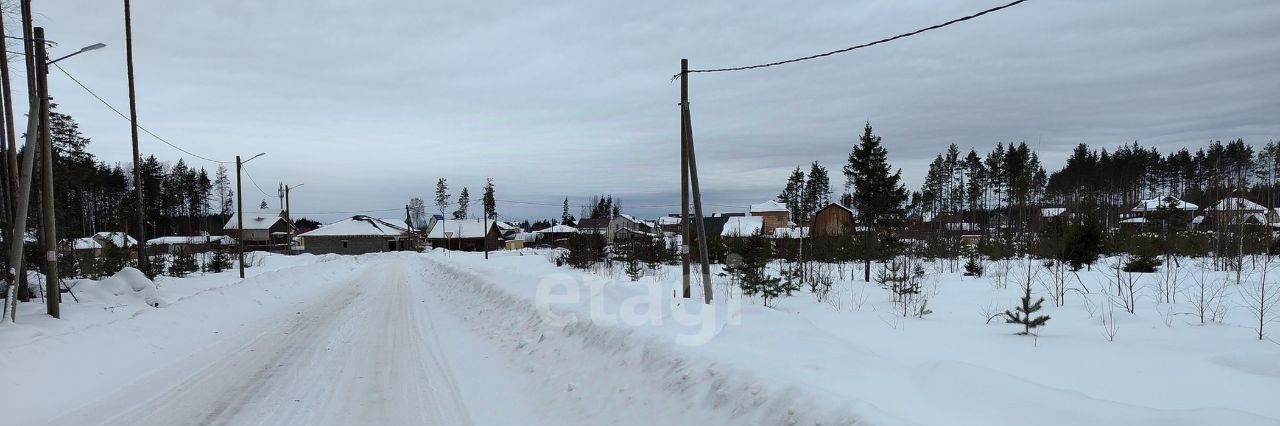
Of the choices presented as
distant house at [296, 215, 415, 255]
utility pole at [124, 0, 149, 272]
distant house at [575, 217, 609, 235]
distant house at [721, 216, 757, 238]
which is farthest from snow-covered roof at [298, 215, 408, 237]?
utility pole at [124, 0, 149, 272]

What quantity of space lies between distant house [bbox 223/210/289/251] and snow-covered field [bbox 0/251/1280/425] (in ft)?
283

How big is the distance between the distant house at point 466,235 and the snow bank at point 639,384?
7499 centimetres

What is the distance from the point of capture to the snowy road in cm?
555

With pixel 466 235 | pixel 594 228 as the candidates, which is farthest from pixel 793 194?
pixel 594 228

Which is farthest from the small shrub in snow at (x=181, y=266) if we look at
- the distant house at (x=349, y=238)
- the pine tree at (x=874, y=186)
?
the distant house at (x=349, y=238)

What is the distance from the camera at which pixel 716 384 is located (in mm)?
5062

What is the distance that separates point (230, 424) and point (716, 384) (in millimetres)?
4303

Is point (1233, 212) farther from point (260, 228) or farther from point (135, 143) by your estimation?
point (260, 228)

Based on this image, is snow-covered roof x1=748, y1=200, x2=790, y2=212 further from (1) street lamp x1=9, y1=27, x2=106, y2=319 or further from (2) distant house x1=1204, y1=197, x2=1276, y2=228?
(1) street lamp x1=9, y1=27, x2=106, y2=319

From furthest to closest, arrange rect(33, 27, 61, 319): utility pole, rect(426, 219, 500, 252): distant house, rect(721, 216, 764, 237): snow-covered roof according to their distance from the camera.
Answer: rect(426, 219, 500, 252): distant house → rect(721, 216, 764, 237): snow-covered roof → rect(33, 27, 61, 319): utility pole

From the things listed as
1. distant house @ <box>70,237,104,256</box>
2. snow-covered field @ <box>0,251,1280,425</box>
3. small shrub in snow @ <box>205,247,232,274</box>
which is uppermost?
distant house @ <box>70,237,104,256</box>

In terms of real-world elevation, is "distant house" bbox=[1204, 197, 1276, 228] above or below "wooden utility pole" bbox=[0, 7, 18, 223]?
below

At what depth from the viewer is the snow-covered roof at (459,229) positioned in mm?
83312

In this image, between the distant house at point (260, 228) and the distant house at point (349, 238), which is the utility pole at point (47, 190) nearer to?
the distant house at point (349, 238)
